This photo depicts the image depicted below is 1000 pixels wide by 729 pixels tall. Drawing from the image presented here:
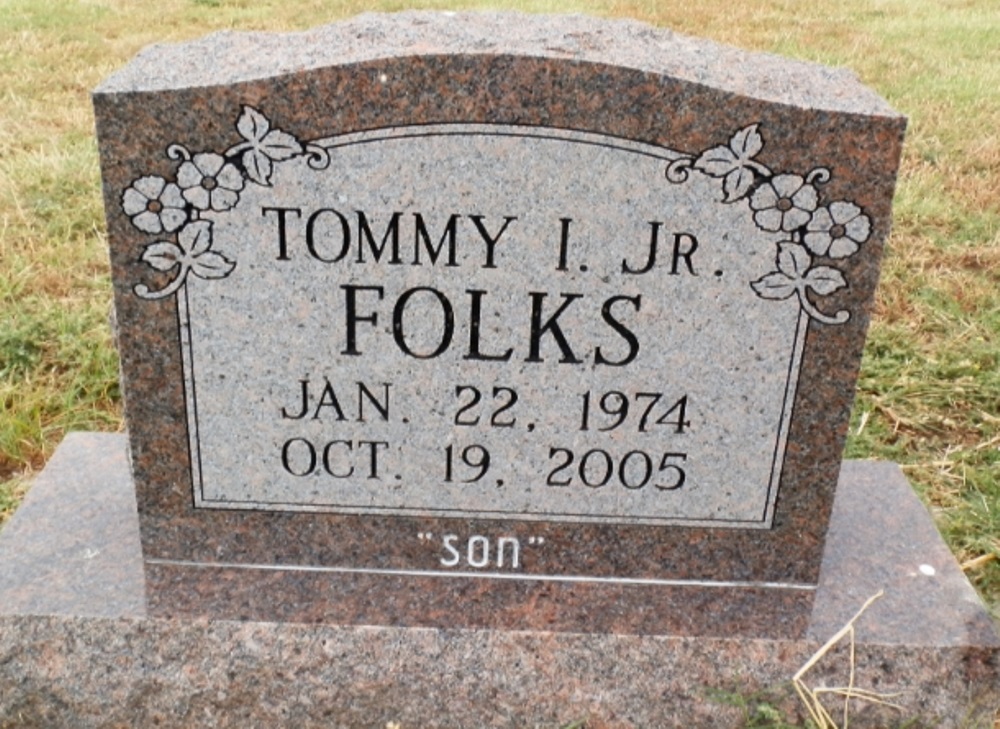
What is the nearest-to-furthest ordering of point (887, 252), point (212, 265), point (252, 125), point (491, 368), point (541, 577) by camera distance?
point (252, 125) < point (212, 265) < point (491, 368) < point (541, 577) < point (887, 252)

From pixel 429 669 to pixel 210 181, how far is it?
108 centimetres

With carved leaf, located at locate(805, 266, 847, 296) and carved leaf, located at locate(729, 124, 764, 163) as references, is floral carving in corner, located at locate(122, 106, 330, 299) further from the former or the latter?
carved leaf, located at locate(805, 266, 847, 296)

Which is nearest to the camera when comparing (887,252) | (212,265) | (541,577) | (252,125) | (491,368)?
(252,125)

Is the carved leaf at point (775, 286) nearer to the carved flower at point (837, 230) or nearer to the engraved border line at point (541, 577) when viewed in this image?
the carved flower at point (837, 230)

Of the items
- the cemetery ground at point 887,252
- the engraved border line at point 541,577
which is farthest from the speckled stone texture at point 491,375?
the cemetery ground at point 887,252

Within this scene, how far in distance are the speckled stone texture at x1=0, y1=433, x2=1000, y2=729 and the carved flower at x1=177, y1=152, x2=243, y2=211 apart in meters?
0.87

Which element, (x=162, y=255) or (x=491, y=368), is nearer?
(x=162, y=255)

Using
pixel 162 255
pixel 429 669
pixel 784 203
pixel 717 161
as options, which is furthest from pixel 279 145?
pixel 429 669

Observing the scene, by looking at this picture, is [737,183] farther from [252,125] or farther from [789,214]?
[252,125]

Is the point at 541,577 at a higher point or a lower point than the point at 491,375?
lower

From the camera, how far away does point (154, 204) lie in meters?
2.06

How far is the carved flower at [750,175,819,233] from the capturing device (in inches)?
80.6

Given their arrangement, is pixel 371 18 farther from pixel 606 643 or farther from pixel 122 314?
pixel 606 643

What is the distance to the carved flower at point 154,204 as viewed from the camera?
204cm
